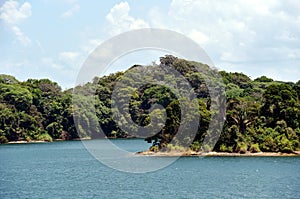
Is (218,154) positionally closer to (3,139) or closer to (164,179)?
(164,179)

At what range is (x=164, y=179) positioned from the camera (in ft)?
124

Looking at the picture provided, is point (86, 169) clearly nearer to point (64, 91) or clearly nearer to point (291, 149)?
point (291, 149)

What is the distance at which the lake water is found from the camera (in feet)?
105

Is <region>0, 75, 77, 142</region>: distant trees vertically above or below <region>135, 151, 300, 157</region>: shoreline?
above

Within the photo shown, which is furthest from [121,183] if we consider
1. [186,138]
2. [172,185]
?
[186,138]

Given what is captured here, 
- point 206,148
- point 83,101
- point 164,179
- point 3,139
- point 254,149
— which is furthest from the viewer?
point 83,101

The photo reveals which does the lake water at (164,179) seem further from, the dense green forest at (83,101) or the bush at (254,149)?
the dense green forest at (83,101)

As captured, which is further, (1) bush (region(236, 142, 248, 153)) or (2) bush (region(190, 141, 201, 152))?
(2) bush (region(190, 141, 201, 152))

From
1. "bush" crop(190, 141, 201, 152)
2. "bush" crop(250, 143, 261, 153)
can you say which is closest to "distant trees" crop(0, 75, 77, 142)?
"bush" crop(190, 141, 201, 152)

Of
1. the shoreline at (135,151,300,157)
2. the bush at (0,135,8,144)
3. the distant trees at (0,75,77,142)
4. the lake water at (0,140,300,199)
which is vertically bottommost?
the lake water at (0,140,300,199)

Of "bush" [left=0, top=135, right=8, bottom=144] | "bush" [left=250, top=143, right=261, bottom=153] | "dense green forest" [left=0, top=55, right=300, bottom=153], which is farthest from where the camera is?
"dense green forest" [left=0, top=55, right=300, bottom=153]

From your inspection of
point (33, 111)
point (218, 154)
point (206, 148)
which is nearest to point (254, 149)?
point (218, 154)

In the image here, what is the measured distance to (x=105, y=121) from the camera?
9306 centimetres

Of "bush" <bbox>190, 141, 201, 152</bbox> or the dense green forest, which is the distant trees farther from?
"bush" <bbox>190, 141, 201, 152</bbox>
